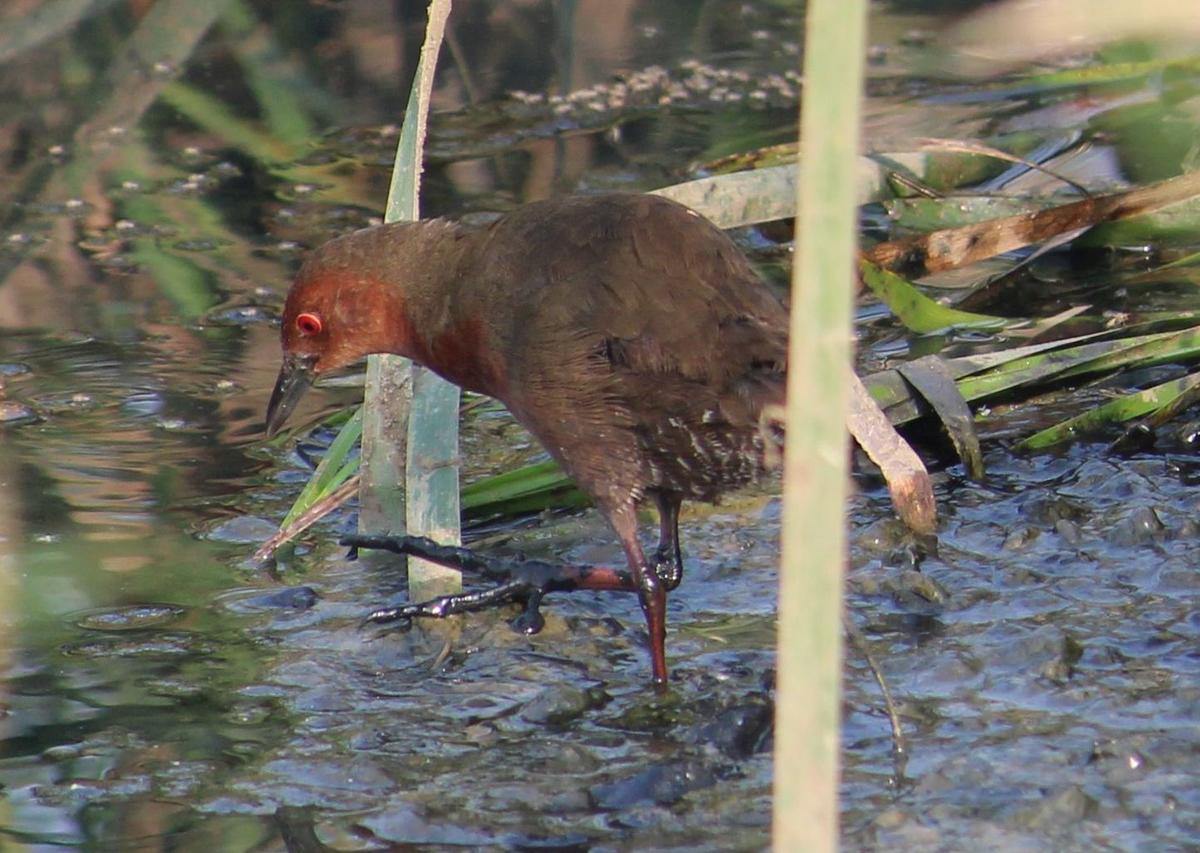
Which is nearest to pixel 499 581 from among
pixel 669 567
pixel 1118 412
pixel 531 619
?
pixel 531 619

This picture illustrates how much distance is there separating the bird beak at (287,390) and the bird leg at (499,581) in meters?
0.55

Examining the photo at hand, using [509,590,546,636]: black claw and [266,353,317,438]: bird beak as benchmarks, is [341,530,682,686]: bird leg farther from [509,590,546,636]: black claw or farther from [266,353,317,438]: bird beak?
[266,353,317,438]: bird beak

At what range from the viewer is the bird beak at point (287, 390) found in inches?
152

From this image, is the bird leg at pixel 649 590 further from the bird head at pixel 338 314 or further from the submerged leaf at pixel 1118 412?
the submerged leaf at pixel 1118 412

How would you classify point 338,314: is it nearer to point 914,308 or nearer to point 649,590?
point 649,590

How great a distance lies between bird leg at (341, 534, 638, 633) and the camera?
3391 millimetres

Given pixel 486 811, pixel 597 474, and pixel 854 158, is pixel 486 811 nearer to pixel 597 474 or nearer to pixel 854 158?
pixel 597 474

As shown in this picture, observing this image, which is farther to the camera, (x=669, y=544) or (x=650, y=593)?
(x=669, y=544)

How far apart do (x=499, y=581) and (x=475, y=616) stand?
9 centimetres

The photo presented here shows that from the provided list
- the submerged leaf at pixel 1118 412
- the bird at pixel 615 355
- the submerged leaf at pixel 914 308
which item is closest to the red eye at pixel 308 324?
the bird at pixel 615 355

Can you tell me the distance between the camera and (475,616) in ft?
11.4

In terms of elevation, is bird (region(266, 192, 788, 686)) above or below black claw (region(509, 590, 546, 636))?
above

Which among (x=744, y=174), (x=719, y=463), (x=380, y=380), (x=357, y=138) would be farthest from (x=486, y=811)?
(x=357, y=138)

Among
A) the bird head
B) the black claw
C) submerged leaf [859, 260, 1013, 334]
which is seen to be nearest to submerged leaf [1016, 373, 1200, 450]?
submerged leaf [859, 260, 1013, 334]
